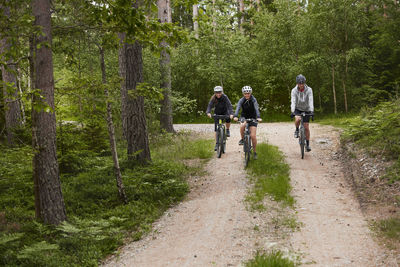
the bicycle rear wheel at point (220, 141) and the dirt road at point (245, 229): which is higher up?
the bicycle rear wheel at point (220, 141)

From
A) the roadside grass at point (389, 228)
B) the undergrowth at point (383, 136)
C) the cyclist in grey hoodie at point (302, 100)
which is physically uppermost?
the cyclist in grey hoodie at point (302, 100)

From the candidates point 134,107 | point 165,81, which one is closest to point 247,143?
point 134,107

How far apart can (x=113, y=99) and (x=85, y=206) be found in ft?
8.40

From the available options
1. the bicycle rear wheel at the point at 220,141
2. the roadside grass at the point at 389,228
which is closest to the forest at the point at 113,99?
the bicycle rear wheel at the point at 220,141

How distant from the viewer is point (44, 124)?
6215mm

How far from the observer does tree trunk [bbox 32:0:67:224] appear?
6160 millimetres

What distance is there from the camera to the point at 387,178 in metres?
8.22

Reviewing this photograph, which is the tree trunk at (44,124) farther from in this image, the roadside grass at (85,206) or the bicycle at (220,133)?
the bicycle at (220,133)

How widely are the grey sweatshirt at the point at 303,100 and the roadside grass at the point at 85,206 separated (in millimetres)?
3517

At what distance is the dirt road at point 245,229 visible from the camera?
17.9 ft

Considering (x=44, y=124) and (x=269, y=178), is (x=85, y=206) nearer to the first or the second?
(x=44, y=124)

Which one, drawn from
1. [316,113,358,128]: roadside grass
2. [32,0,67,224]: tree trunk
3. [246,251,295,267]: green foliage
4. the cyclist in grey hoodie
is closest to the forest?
[32,0,67,224]: tree trunk

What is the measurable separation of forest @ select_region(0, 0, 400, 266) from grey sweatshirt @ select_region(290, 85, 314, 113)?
210cm

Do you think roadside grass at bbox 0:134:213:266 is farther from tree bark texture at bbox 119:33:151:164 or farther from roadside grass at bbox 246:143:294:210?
roadside grass at bbox 246:143:294:210
